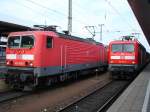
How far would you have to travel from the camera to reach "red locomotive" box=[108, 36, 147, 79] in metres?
25.1

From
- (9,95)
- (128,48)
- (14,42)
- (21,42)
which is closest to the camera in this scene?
(9,95)

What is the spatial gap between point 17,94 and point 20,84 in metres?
0.76

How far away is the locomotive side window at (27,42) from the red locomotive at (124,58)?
10089mm

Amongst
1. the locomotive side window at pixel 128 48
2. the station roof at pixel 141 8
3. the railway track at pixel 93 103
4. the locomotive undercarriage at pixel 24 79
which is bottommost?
the railway track at pixel 93 103

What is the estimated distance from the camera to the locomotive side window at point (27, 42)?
55.0 feet

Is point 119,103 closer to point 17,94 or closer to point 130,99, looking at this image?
point 130,99

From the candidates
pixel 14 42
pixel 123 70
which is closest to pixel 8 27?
pixel 14 42

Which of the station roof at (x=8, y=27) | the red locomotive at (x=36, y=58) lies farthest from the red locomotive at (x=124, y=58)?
the station roof at (x=8, y=27)

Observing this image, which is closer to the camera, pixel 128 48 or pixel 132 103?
pixel 132 103

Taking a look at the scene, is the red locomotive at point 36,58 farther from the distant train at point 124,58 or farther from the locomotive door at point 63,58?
the distant train at point 124,58

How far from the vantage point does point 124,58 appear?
998 inches

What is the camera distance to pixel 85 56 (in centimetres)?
2483

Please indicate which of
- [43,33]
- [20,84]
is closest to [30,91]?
[20,84]

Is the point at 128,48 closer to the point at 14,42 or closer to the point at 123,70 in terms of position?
the point at 123,70
